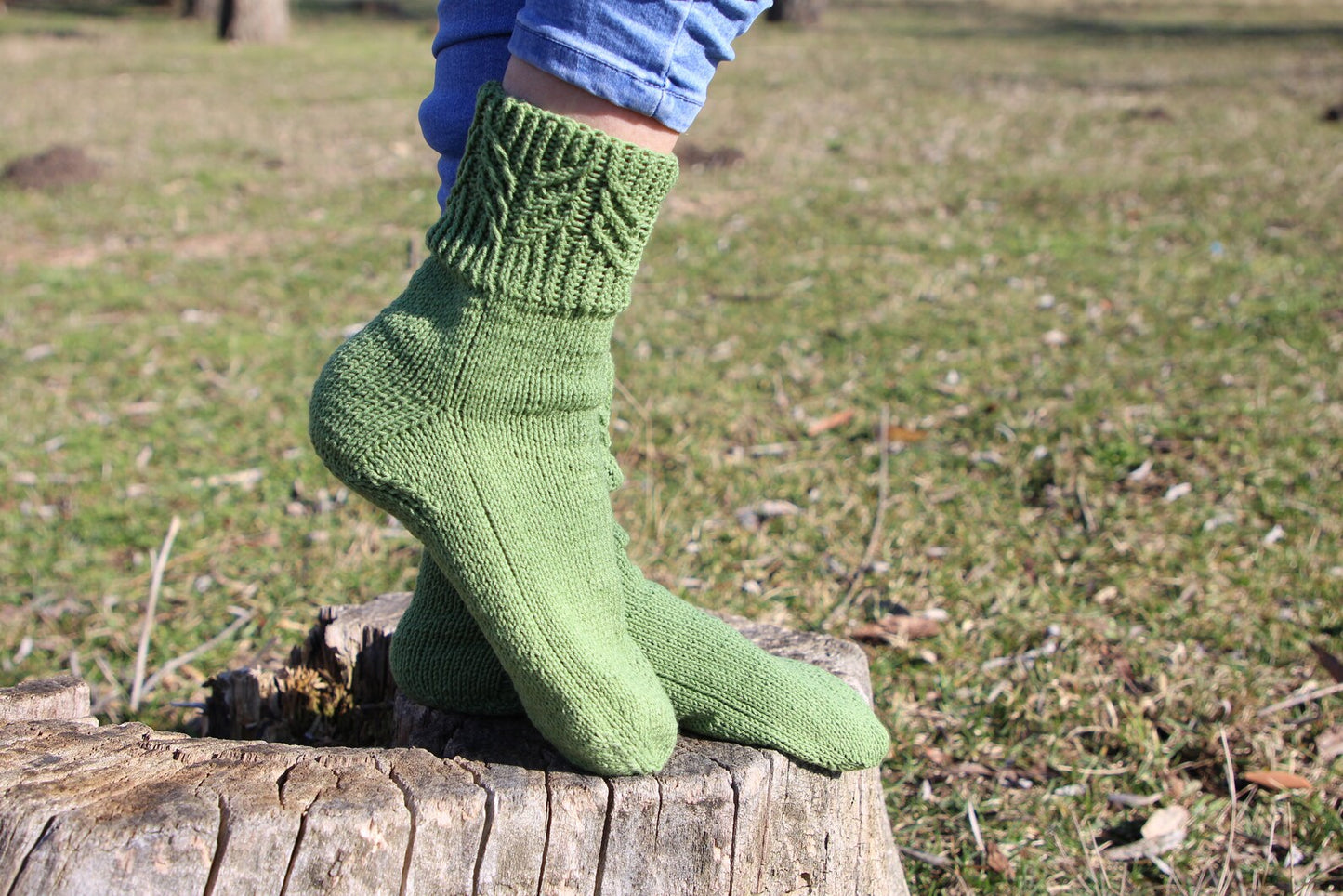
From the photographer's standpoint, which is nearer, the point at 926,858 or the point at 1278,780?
the point at 926,858

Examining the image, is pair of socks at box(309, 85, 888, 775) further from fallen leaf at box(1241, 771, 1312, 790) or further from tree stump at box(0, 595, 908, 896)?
fallen leaf at box(1241, 771, 1312, 790)

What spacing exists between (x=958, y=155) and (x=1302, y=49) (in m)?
6.17

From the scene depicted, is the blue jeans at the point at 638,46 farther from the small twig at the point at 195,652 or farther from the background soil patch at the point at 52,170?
the background soil patch at the point at 52,170

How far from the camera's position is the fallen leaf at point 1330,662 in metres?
2.20

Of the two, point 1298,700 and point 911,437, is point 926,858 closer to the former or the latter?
point 1298,700

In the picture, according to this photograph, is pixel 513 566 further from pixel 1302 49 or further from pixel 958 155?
pixel 1302 49

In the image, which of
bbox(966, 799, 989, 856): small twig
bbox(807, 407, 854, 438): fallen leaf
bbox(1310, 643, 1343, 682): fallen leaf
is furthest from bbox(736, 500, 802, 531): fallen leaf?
bbox(1310, 643, 1343, 682): fallen leaf

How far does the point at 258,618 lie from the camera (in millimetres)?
2559

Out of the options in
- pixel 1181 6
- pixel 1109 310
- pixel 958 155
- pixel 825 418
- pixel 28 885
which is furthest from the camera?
pixel 1181 6

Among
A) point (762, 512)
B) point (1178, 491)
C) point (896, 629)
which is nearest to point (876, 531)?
point (762, 512)

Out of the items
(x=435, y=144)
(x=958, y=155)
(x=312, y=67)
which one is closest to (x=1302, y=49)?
(x=958, y=155)

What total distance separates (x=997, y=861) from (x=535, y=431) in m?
1.08

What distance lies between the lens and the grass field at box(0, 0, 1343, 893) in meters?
2.08

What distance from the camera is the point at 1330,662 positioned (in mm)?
2234
